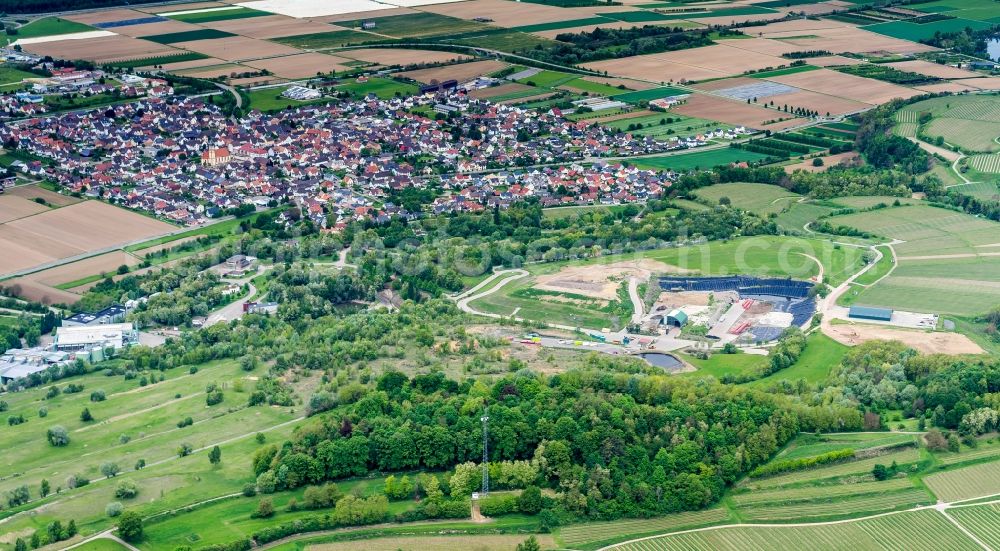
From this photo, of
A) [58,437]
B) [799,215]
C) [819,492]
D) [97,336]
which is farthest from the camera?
[799,215]

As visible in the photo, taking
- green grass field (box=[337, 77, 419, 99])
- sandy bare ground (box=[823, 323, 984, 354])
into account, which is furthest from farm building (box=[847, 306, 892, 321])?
green grass field (box=[337, 77, 419, 99])

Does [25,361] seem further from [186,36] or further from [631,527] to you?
[186,36]

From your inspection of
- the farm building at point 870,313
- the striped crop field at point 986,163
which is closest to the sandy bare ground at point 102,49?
the striped crop field at point 986,163

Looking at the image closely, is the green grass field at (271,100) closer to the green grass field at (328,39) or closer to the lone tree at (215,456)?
the green grass field at (328,39)

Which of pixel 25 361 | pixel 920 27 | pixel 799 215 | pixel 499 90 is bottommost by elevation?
pixel 25 361

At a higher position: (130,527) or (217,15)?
(217,15)

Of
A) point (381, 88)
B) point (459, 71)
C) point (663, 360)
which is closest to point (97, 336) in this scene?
point (663, 360)
